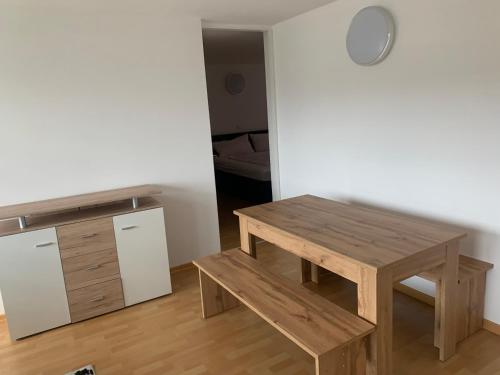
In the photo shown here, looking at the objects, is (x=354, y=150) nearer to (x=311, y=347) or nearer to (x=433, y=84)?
(x=433, y=84)

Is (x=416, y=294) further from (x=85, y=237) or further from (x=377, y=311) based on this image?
(x=85, y=237)

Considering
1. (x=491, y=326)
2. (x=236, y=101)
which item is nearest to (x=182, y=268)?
(x=491, y=326)

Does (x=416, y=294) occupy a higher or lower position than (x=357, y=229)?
lower

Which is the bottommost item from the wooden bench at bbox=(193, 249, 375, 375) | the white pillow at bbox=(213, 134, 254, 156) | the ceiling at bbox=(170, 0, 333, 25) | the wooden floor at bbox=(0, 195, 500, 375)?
the wooden floor at bbox=(0, 195, 500, 375)

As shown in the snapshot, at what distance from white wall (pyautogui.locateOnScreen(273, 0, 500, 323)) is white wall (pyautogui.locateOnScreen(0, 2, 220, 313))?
0.96 metres

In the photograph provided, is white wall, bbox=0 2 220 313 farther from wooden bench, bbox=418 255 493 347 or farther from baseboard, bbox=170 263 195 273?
wooden bench, bbox=418 255 493 347

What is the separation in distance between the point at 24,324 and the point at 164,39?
232 cm

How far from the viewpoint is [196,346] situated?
239 centimetres

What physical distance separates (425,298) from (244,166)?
337cm

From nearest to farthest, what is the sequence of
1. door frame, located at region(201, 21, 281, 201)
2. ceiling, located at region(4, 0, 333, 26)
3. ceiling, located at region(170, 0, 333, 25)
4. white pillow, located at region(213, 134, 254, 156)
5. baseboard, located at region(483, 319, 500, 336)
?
baseboard, located at region(483, 319, 500, 336) < ceiling, located at region(4, 0, 333, 26) < ceiling, located at region(170, 0, 333, 25) < door frame, located at region(201, 21, 281, 201) < white pillow, located at region(213, 134, 254, 156)

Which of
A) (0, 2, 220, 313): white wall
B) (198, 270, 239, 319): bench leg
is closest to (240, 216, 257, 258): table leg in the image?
(198, 270, 239, 319): bench leg

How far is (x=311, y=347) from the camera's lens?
1606 millimetres

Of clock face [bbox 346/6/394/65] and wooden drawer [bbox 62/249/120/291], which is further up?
clock face [bbox 346/6/394/65]

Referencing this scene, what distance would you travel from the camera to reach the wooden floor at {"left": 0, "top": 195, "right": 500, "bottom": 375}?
215 centimetres
